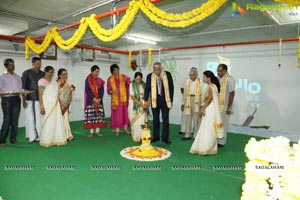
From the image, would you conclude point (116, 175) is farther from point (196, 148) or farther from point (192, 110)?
point (192, 110)

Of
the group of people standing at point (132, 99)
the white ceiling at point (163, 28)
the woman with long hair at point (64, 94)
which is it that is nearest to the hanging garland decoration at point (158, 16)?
the white ceiling at point (163, 28)

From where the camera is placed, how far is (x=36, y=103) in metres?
4.70

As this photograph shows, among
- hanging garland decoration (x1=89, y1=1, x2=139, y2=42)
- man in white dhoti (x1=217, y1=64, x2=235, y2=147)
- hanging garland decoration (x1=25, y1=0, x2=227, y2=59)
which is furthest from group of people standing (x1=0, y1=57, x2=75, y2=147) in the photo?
man in white dhoti (x1=217, y1=64, x2=235, y2=147)

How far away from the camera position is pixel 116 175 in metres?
3.07

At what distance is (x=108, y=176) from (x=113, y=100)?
2.60 m

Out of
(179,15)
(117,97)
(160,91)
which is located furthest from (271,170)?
(117,97)

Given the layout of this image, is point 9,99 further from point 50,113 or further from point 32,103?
point 50,113

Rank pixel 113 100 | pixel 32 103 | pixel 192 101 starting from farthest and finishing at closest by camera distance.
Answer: pixel 113 100 → pixel 192 101 → pixel 32 103

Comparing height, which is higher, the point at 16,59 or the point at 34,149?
the point at 16,59

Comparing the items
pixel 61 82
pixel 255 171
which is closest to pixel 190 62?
pixel 61 82

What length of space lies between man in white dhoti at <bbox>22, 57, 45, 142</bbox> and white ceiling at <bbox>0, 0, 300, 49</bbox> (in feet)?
3.09

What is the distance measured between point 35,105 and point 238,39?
5.29 m

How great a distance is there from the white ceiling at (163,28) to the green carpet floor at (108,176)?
246cm

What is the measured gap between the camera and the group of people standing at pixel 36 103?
4.31m
